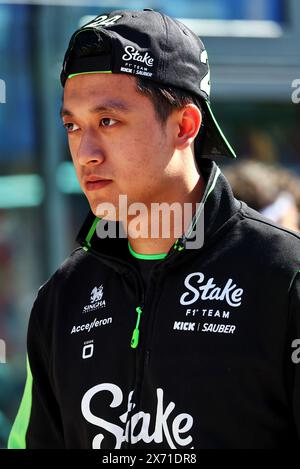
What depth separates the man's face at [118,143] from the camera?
239cm

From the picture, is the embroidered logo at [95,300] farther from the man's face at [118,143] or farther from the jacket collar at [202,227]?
the man's face at [118,143]

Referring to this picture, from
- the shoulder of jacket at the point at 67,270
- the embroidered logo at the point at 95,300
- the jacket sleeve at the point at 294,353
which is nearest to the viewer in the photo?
the jacket sleeve at the point at 294,353

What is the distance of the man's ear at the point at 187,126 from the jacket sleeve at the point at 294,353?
0.53 m

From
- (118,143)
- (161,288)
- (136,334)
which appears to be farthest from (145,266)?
(118,143)

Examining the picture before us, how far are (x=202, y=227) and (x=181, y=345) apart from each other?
31cm

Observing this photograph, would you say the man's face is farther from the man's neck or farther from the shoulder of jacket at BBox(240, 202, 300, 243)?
the shoulder of jacket at BBox(240, 202, 300, 243)

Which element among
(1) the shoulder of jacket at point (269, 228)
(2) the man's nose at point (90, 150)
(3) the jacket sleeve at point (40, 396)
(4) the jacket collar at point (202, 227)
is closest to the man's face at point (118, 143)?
(2) the man's nose at point (90, 150)

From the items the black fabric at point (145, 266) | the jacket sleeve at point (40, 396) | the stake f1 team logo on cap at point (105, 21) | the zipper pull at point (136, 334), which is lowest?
the jacket sleeve at point (40, 396)

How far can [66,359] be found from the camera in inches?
99.1

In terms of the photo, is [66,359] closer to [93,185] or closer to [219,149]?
[93,185]

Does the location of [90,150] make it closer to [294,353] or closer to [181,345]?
[181,345]

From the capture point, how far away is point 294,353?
2189 millimetres

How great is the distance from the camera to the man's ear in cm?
249
